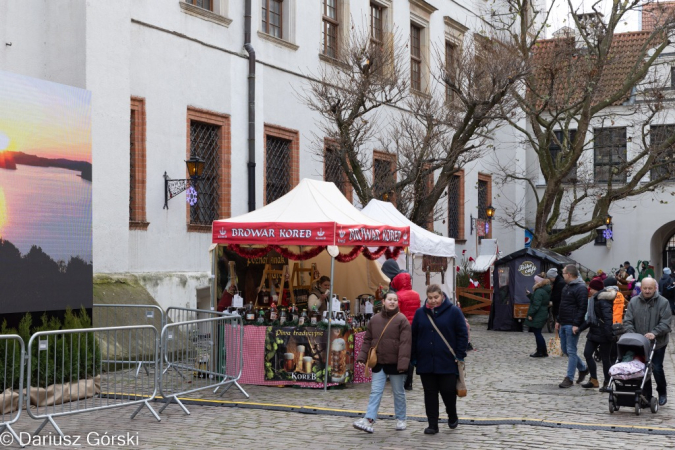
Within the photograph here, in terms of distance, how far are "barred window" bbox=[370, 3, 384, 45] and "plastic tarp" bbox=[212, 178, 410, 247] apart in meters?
12.4

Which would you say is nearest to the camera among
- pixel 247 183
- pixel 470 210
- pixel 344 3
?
pixel 247 183

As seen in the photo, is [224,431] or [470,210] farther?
[470,210]

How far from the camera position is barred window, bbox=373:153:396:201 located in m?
21.3

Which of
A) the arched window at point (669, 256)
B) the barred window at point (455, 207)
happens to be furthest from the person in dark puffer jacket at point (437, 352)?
the arched window at point (669, 256)

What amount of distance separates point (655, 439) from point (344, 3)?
17.8 metres

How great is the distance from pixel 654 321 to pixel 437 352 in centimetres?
334

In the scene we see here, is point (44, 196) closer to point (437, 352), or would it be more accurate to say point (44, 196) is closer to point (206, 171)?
point (437, 352)

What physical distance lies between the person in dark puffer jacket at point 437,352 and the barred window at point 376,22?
1734 centimetres

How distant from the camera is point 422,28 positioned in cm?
2938

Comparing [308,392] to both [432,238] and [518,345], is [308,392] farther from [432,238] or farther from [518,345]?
[518,345]

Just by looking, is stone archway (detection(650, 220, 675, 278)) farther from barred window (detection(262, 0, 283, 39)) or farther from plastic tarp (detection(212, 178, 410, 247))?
plastic tarp (detection(212, 178, 410, 247))

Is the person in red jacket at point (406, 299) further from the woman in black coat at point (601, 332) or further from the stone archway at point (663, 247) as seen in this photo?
the stone archway at point (663, 247)

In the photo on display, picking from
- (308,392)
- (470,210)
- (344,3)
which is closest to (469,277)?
(470,210)

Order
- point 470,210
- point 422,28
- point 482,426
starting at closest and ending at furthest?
point 482,426 → point 422,28 → point 470,210
